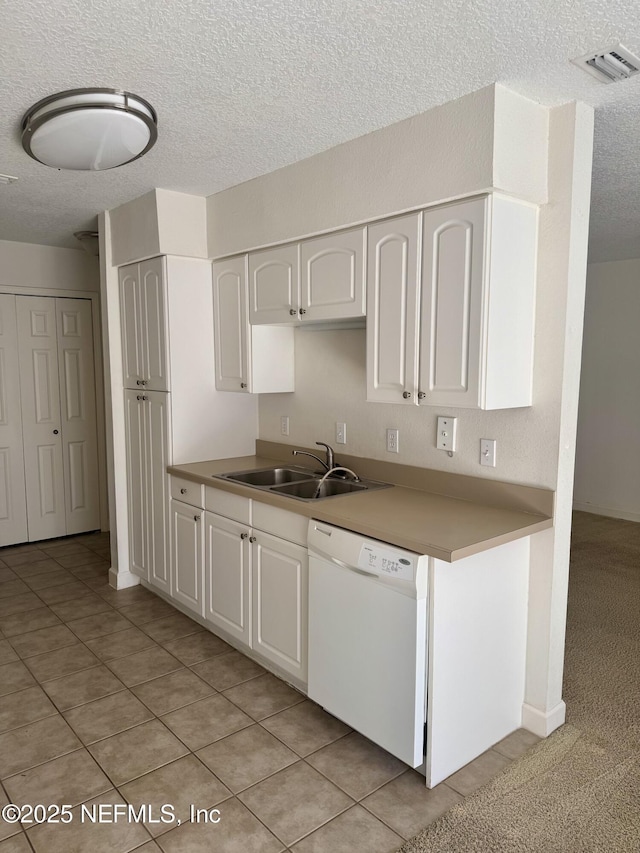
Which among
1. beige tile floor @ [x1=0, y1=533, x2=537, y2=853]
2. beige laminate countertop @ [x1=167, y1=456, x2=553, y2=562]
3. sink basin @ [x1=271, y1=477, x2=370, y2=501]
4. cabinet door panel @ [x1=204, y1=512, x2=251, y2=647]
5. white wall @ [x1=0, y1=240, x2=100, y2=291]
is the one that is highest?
white wall @ [x1=0, y1=240, x2=100, y2=291]

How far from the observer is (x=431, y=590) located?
2.03 metres

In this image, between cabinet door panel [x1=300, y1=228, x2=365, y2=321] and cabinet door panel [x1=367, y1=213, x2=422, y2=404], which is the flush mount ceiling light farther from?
cabinet door panel [x1=367, y1=213, x2=422, y2=404]

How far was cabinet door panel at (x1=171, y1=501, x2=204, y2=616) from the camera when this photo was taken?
3.29 m

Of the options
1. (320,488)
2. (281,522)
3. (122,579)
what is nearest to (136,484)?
(122,579)

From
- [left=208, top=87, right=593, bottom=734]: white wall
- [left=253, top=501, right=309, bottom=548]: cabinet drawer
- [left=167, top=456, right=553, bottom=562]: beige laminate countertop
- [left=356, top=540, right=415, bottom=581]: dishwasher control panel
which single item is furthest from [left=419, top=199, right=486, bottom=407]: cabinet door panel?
[left=253, top=501, right=309, bottom=548]: cabinet drawer

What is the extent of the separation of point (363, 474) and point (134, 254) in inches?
74.4

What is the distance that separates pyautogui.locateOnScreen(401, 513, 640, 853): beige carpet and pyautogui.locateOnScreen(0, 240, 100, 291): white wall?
4.43 metres

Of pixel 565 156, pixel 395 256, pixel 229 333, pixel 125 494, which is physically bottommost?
pixel 125 494

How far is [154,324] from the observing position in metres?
3.53

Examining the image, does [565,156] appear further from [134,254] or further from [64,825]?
[64,825]

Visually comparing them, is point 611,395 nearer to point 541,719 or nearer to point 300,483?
point 300,483

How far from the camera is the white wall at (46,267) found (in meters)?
4.66

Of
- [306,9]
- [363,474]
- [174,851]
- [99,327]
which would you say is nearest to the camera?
[306,9]

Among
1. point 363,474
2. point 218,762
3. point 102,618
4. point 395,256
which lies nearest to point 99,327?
point 102,618
